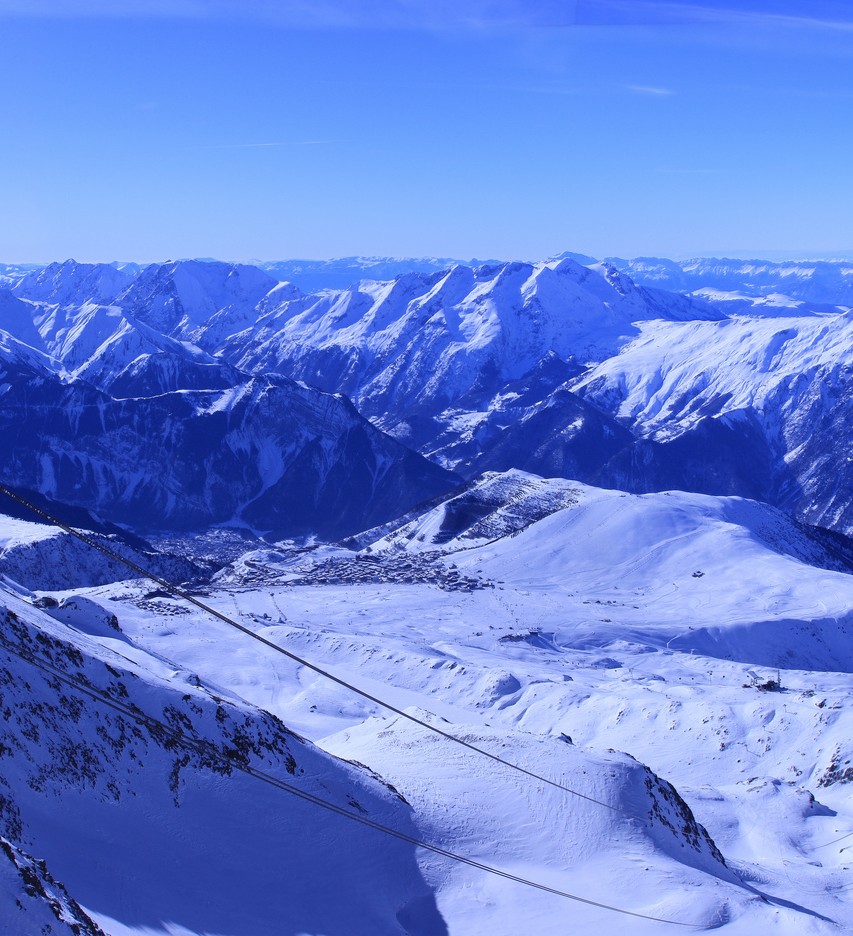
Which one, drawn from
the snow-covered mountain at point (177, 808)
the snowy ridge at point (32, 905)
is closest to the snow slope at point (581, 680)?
the snow-covered mountain at point (177, 808)

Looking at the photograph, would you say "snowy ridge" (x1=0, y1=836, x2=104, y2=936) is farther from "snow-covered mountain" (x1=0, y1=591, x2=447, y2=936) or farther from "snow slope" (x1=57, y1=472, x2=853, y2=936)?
"snow slope" (x1=57, y1=472, x2=853, y2=936)

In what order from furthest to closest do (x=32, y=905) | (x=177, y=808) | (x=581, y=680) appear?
(x=581, y=680), (x=177, y=808), (x=32, y=905)

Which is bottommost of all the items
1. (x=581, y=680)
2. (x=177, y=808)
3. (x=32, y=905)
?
(x=581, y=680)

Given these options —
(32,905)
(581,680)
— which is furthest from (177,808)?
(581,680)

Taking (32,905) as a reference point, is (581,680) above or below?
below

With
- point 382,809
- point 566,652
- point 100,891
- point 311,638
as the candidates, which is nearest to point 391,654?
point 311,638

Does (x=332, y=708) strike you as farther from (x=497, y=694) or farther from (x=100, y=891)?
(x=100, y=891)

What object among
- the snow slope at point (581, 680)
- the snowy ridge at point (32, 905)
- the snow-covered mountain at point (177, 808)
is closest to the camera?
the snowy ridge at point (32, 905)

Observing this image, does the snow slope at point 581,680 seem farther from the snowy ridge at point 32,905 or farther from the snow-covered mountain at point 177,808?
the snowy ridge at point 32,905

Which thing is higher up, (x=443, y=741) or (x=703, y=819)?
(x=443, y=741)

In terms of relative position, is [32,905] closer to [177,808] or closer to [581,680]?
[177,808]

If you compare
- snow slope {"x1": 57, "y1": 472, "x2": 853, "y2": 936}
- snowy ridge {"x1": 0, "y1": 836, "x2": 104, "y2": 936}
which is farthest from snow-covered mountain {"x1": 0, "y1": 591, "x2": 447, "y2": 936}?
Answer: snowy ridge {"x1": 0, "y1": 836, "x2": 104, "y2": 936}
